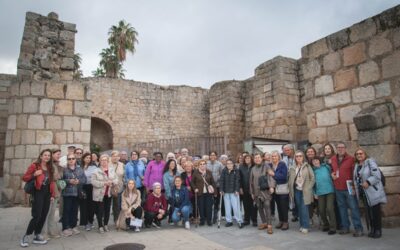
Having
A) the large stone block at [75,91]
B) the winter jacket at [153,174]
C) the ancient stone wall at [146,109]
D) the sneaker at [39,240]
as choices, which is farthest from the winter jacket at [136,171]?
the ancient stone wall at [146,109]

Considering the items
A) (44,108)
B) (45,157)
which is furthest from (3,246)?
(44,108)

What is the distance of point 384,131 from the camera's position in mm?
5172

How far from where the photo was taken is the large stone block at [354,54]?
570 centimetres

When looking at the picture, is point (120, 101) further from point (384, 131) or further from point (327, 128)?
point (384, 131)

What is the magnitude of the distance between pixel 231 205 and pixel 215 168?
1.06 metres

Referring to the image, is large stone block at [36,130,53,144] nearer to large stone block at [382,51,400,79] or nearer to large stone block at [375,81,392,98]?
large stone block at [375,81,392,98]

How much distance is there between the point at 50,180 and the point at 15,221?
86.2 inches

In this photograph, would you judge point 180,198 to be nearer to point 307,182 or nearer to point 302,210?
point 302,210

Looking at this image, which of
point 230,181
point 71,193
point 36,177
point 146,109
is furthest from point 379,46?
point 146,109

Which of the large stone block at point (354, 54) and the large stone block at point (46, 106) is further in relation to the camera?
the large stone block at point (46, 106)

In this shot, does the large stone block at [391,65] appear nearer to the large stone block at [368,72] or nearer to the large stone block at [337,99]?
the large stone block at [368,72]

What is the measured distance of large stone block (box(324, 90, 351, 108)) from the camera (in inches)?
234

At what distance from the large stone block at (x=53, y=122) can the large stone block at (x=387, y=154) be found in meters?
7.59

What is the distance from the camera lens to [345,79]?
5992 millimetres
